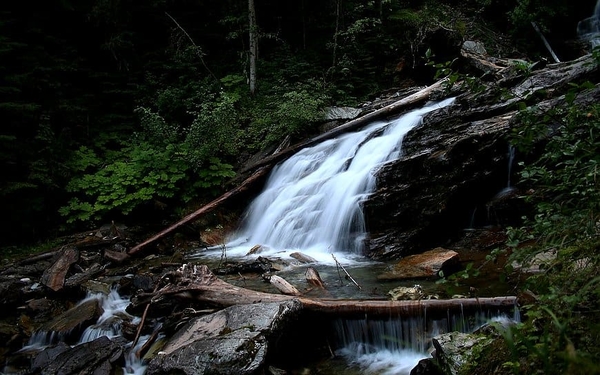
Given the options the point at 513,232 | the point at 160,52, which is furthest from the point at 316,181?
the point at 160,52

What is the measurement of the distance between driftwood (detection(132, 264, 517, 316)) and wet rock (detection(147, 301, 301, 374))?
388mm

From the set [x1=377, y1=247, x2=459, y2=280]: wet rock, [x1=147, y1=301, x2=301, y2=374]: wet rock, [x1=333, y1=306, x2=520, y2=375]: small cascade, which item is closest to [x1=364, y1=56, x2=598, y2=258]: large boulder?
[x1=377, y1=247, x2=459, y2=280]: wet rock

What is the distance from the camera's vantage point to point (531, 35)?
15.3 meters

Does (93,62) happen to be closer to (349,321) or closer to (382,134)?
(382,134)

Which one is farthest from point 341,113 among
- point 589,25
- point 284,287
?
point 589,25

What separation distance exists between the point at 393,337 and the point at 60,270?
5.51m

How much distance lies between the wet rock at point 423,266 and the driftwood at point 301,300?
59.7 inches

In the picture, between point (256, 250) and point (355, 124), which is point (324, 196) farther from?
point (355, 124)

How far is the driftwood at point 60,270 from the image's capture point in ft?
20.2

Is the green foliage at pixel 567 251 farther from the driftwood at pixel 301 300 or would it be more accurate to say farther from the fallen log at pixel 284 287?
the fallen log at pixel 284 287

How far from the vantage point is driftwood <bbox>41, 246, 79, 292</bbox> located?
20.2ft

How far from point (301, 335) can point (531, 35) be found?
1604 centimetres

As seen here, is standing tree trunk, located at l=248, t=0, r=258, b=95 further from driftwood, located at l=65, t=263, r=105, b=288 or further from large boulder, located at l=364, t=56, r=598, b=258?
driftwood, located at l=65, t=263, r=105, b=288

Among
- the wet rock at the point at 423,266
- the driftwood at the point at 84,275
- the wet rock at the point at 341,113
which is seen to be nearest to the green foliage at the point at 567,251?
the wet rock at the point at 423,266
